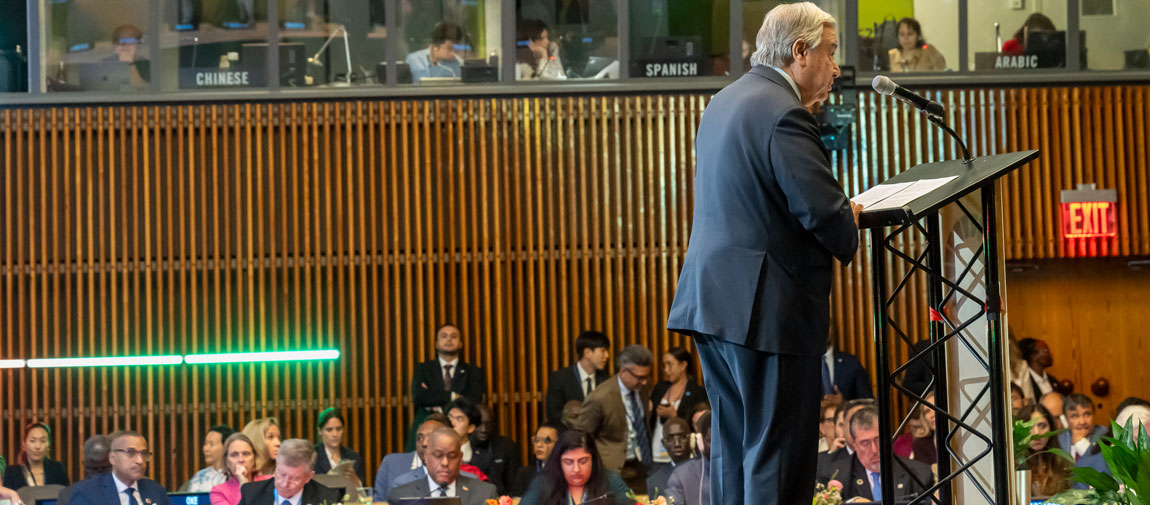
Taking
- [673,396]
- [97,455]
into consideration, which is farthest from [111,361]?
[673,396]

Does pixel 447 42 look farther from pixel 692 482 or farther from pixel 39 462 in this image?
pixel 692 482

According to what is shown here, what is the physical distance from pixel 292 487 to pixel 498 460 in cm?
209

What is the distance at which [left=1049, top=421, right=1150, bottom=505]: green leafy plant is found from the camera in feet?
11.0

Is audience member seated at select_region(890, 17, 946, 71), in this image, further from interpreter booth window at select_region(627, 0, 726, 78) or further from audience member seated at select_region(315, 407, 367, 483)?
audience member seated at select_region(315, 407, 367, 483)

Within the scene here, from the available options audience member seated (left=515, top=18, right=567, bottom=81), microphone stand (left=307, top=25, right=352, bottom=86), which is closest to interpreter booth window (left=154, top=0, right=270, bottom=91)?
microphone stand (left=307, top=25, right=352, bottom=86)

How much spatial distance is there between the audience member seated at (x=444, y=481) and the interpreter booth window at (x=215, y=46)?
4261 mm

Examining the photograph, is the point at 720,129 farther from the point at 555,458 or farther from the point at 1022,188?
the point at 1022,188

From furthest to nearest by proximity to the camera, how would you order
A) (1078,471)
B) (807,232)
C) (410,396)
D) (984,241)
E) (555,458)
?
1. (410,396)
2. (555,458)
3. (1078,471)
4. (984,241)
5. (807,232)

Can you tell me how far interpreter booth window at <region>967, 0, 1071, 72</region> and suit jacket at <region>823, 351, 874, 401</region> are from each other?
2576mm

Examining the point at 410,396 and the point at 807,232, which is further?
the point at 410,396

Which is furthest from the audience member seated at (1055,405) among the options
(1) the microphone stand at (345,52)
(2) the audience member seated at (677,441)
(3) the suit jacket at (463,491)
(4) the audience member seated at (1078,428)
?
(1) the microphone stand at (345,52)

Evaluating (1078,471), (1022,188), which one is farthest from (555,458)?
(1022,188)

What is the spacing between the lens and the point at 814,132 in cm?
271

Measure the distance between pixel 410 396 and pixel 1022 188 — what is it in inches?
188
